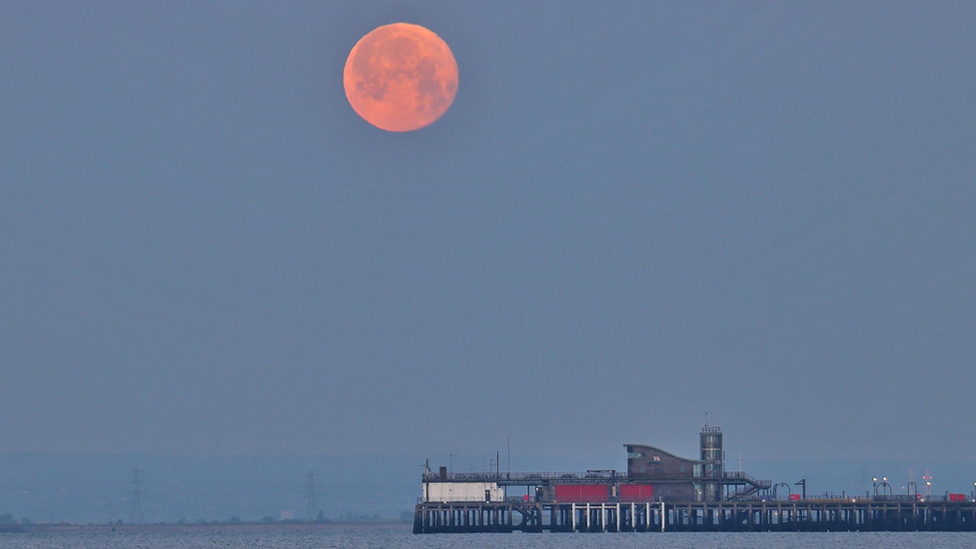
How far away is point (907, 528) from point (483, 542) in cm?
5257

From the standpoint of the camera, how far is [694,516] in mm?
171125

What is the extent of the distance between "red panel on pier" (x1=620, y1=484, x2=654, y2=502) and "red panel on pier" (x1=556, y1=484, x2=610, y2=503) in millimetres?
2229

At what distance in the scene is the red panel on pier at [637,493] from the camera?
168m

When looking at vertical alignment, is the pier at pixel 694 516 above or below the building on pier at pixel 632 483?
below

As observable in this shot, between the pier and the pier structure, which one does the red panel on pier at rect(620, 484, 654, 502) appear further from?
the pier

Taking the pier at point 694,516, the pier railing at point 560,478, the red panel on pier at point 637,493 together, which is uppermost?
the pier railing at point 560,478

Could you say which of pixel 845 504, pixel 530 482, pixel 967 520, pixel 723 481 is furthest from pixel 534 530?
pixel 967 520

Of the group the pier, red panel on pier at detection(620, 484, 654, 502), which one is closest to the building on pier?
red panel on pier at detection(620, 484, 654, 502)

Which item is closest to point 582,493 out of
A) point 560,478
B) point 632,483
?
point 560,478

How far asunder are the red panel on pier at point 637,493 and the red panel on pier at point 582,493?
223 cm

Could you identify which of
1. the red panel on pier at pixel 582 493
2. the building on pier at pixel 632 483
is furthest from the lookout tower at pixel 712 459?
the red panel on pier at pixel 582 493

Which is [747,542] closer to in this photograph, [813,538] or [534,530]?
[813,538]

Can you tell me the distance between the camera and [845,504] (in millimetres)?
172750

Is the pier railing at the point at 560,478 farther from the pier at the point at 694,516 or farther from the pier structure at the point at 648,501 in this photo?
the pier at the point at 694,516
